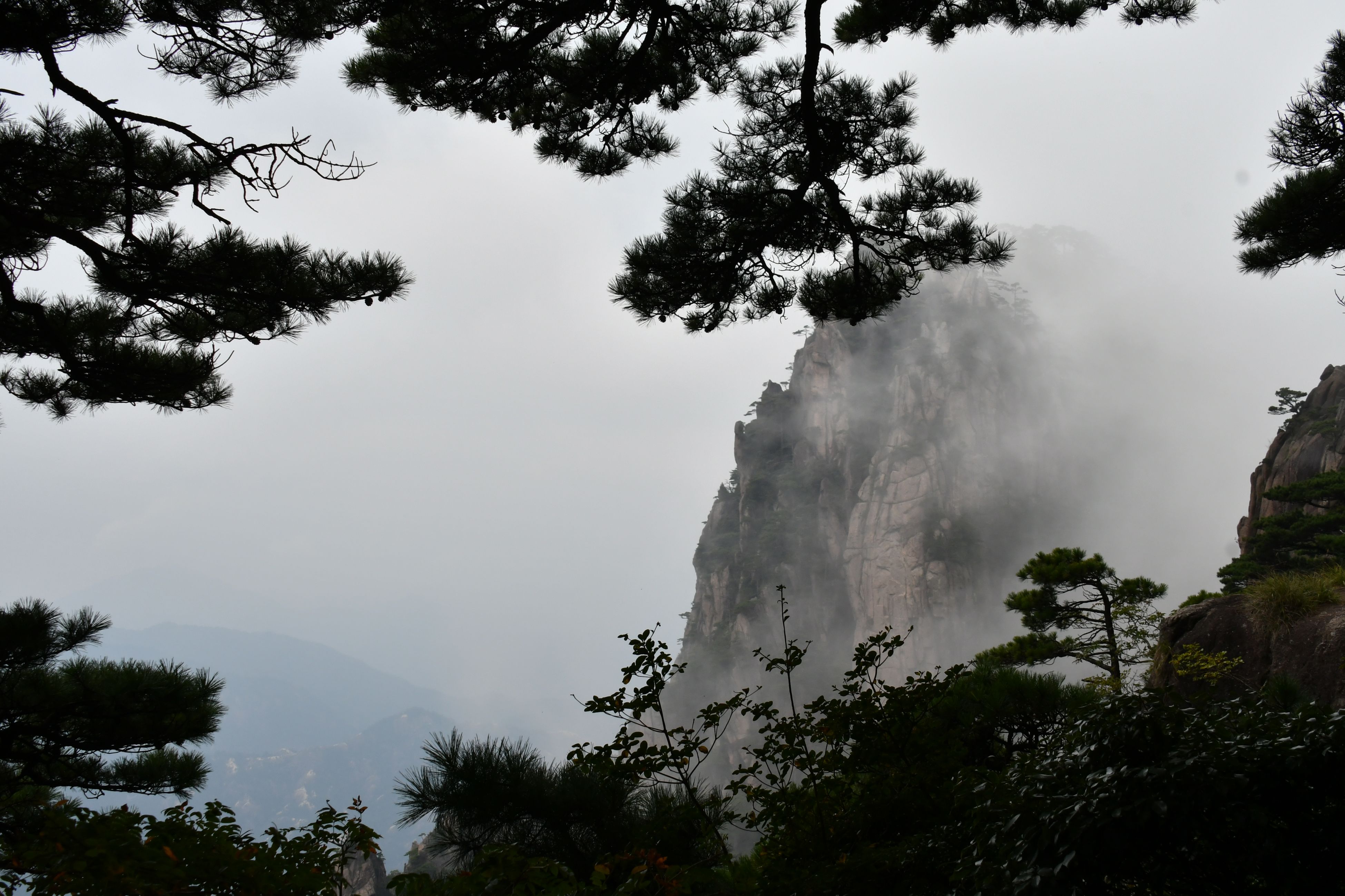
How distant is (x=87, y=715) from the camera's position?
373cm

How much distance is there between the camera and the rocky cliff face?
31.4 m

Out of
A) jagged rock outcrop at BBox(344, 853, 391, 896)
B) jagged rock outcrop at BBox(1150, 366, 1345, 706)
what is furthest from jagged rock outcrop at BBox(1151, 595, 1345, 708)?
jagged rock outcrop at BBox(344, 853, 391, 896)

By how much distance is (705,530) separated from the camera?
42.4 meters

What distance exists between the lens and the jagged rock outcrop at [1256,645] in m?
4.55

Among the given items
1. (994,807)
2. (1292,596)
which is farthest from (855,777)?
(1292,596)

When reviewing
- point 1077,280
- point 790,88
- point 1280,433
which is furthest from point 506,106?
point 1077,280

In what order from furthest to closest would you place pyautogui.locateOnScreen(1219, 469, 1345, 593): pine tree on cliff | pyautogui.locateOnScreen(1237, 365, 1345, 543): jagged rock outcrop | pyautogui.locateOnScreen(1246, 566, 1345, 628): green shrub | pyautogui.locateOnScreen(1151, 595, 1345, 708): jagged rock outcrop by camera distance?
pyautogui.locateOnScreen(1237, 365, 1345, 543): jagged rock outcrop → pyautogui.locateOnScreen(1219, 469, 1345, 593): pine tree on cliff → pyautogui.locateOnScreen(1246, 566, 1345, 628): green shrub → pyautogui.locateOnScreen(1151, 595, 1345, 708): jagged rock outcrop

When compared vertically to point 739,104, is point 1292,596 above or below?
below

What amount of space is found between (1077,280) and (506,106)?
46808 millimetres

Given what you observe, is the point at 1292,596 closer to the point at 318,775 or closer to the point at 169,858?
the point at 169,858

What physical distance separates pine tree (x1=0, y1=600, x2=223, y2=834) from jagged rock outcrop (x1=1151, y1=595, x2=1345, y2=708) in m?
Result: 5.23

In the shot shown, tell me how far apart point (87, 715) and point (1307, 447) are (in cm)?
1735

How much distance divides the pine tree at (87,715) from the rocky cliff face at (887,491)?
27431 millimetres

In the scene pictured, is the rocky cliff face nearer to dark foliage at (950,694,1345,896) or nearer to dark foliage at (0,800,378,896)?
dark foliage at (0,800,378,896)
